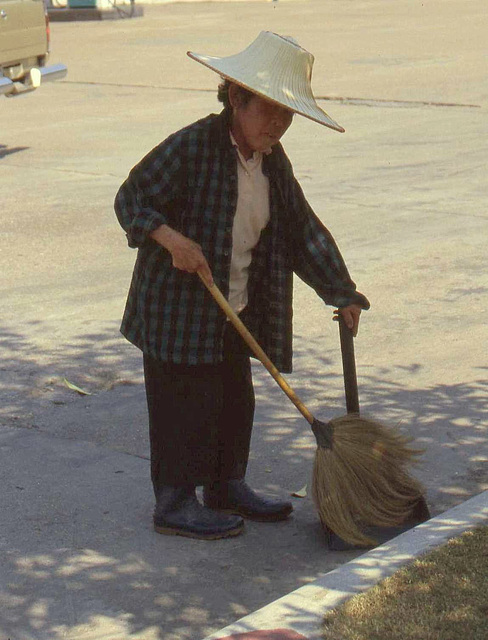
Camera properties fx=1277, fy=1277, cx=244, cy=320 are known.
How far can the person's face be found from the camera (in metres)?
4.11

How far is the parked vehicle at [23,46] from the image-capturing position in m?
13.1

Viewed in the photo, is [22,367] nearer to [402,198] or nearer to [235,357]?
[235,357]

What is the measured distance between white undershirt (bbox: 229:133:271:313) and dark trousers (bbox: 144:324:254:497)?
0.59ft

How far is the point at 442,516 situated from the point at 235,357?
2.96ft

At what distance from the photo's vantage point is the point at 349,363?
4.55 metres

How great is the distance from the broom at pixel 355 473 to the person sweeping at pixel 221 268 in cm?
14

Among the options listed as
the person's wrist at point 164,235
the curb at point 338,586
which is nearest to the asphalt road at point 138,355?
the curb at point 338,586

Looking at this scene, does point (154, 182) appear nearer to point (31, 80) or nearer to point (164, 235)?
point (164, 235)

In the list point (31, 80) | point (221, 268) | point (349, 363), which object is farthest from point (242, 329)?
point (31, 80)

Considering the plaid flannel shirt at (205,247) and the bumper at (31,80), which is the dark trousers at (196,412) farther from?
the bumper at (31,80)

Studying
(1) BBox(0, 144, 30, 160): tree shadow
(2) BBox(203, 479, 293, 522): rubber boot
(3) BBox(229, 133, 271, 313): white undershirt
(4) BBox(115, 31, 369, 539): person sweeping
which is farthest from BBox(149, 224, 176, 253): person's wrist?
(1) BBox(0, 144, 30, 160): tree shadow

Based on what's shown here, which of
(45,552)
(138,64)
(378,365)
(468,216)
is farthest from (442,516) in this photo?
(138,64)

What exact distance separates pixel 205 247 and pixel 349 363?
28.7 inches

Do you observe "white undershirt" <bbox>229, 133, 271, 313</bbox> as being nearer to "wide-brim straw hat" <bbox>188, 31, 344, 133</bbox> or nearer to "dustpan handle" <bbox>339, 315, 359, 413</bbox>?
"wide-brim straw hat" <bbox>188, 31, 344, 133</bbox>
